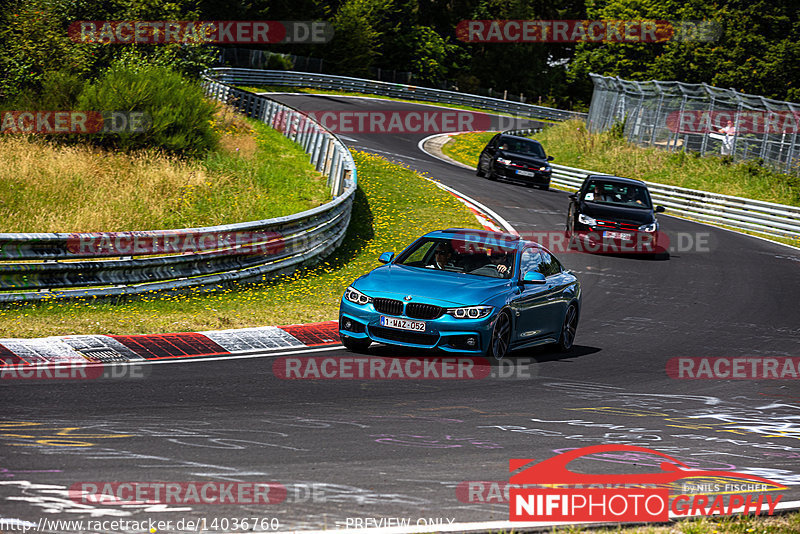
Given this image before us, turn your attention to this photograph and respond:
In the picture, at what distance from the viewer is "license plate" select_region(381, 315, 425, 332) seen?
10.9 metres

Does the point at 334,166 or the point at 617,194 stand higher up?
the point at 334,166

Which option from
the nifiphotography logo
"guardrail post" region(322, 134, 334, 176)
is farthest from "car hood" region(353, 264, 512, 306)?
"guardrail post" region(322, 134, 334, 176)

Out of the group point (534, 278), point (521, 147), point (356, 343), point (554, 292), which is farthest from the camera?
point (521, 147)

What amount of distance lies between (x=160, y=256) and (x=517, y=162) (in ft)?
68.3

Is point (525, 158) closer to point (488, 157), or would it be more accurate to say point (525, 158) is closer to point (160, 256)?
point (488, 157)

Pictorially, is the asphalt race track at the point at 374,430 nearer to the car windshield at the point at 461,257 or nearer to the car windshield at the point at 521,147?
the car windshield at the point at 461,257

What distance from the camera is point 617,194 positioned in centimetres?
2402

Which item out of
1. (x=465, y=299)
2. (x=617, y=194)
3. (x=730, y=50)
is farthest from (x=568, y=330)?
(x=730, y=50)

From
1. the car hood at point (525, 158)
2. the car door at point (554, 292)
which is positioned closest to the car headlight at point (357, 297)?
the car door at point (554, 292)

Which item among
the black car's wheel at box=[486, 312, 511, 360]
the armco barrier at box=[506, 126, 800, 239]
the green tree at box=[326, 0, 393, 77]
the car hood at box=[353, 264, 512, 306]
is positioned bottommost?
the armco barrier at box=[506, 126, 800, 239]

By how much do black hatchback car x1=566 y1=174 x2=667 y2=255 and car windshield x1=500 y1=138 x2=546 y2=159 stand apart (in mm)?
10821

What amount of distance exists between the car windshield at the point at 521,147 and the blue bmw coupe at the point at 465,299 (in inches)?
854

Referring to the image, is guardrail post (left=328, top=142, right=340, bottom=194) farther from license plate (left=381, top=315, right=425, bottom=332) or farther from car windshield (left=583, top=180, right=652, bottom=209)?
license plate (left=381, top=315, right=425, bottom=332)

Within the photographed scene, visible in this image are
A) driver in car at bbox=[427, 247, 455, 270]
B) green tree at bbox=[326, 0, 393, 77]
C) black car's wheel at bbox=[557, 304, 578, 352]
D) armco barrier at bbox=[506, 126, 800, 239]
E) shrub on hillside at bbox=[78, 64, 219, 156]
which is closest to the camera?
driver in car at bbox=[427, 247, 455, 270]
